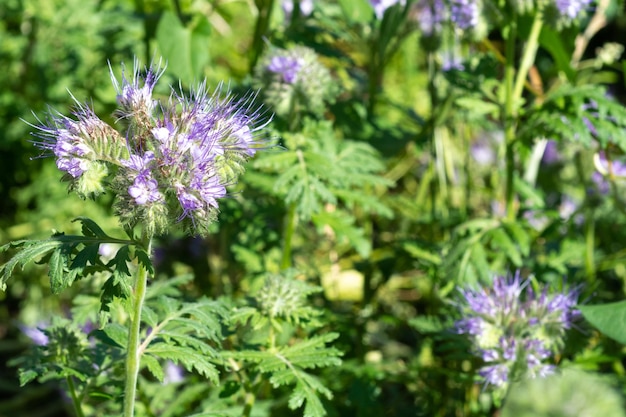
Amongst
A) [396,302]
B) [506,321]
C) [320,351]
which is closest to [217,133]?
[320,351]

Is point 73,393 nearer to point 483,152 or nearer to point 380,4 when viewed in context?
point 380,4

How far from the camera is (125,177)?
64.7 inches

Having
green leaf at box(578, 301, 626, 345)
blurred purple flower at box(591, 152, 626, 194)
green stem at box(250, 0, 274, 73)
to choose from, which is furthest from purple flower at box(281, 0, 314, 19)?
green leaf at box(578, 301, 626, 345)

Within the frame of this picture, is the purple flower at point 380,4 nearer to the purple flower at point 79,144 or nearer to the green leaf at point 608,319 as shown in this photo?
the green leaf at point 608,319

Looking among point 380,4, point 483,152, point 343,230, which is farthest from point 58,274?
point 483,152

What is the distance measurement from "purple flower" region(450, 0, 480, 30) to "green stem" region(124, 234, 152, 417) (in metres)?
1.44

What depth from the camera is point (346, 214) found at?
3.38 m

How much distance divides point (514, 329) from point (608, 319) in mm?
243

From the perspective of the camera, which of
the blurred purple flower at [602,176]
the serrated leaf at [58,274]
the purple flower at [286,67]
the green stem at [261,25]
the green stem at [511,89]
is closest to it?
the serrated leaf at [58,274]

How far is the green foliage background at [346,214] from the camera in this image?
2480 millimetres

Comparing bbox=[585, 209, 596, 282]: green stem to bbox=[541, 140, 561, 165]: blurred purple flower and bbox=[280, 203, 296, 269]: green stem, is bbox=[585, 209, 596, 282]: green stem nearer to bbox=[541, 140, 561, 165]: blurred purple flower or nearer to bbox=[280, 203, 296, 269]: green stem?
bbox=[280, 203, 296, 269]: green stem

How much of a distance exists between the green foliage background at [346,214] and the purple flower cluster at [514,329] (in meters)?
0.10

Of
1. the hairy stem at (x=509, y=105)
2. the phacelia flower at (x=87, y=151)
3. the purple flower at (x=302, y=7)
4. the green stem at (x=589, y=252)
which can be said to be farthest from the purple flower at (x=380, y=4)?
the phacelia flower at (x=87, y=151)

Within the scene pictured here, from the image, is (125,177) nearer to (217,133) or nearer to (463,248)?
(217,133)
